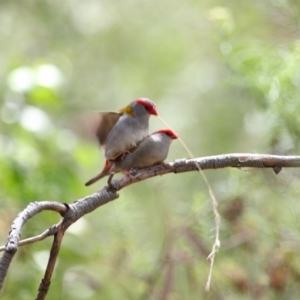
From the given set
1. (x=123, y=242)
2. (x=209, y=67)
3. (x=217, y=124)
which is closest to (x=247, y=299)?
(x=123, y=242)

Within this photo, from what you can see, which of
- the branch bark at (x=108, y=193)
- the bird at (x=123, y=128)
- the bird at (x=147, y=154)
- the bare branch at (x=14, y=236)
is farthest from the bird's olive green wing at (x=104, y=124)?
the bare branch at (x=14, y=236)

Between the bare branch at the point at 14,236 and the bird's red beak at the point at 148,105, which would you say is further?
the bird's red beak at the point at 148,105

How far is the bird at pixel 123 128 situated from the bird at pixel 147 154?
1.4 inches

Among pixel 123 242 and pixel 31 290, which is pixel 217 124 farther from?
pixel 31 290

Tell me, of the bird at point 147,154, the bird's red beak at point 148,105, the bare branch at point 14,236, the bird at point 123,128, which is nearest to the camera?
the bare branch at point 14,236

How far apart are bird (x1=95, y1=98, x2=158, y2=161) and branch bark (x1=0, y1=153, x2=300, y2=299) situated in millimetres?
226

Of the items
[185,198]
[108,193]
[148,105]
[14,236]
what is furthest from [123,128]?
[185,198]

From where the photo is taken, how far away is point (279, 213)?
5.98ft

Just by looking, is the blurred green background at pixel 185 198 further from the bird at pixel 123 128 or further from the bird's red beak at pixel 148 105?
the bird's red beak at pixel 148 105

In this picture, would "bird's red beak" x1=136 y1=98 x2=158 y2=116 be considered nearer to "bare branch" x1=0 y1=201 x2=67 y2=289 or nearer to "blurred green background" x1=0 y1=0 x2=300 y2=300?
"blurred green background" x1=0 y1=0 x2=300 y2=300

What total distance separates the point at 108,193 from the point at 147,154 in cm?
33

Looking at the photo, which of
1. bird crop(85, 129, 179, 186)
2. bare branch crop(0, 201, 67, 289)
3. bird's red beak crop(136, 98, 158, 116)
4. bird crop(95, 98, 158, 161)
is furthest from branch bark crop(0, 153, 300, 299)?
bird's red beak crop(136, 98, 158, 116)

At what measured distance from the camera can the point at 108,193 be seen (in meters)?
1.05

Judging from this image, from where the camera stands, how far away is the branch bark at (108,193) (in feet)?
2.92
